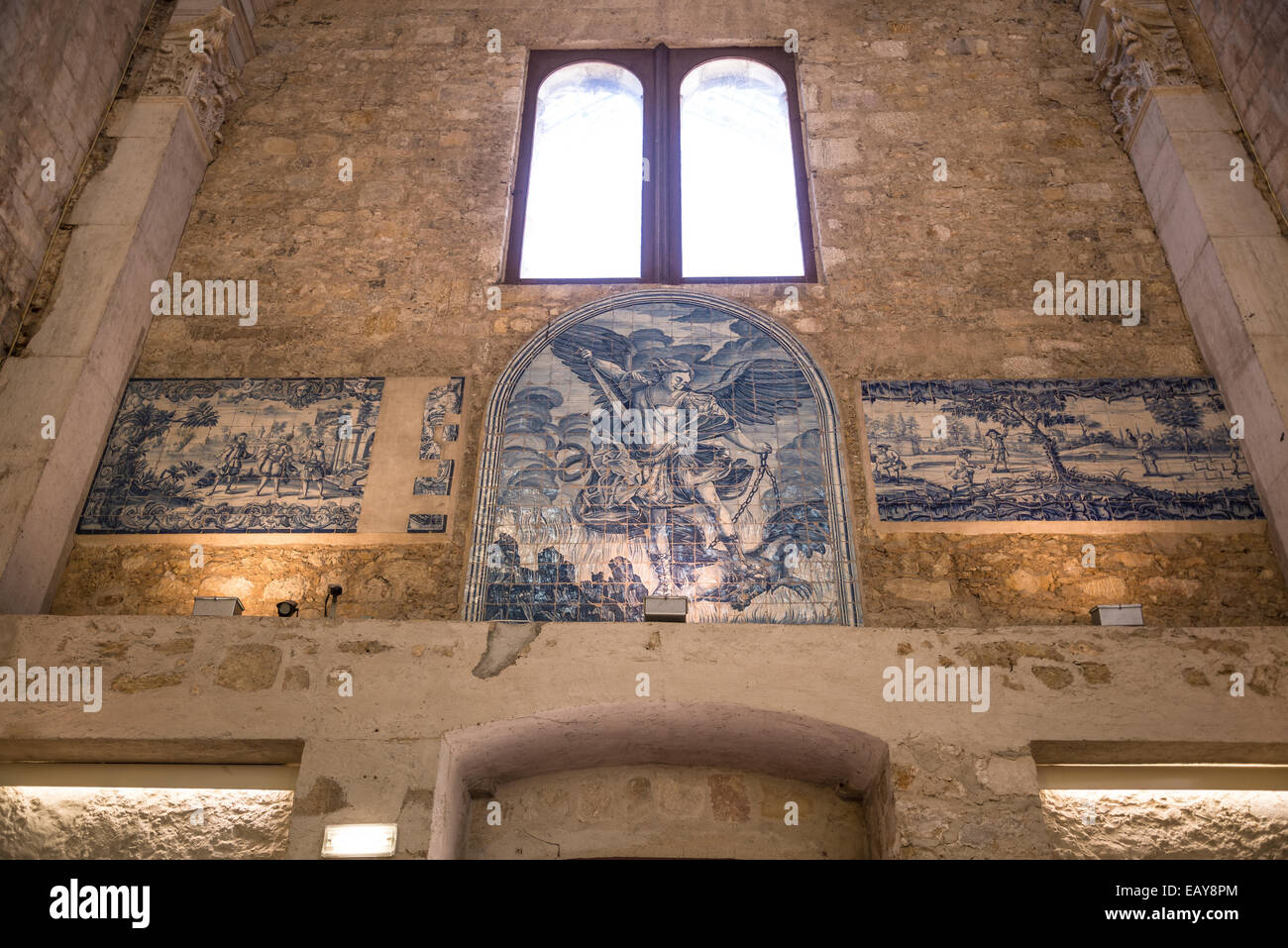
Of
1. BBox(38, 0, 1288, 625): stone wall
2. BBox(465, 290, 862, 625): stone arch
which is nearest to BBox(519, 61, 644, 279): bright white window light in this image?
BBox(38, 0, 1288, 625): stone wall

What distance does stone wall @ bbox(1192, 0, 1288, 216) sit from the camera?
562cm

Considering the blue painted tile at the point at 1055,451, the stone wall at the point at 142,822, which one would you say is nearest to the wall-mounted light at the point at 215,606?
the stone wall at the point at 142,822

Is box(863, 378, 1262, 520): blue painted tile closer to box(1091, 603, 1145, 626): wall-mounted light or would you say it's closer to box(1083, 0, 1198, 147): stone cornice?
box(1091, 603, 1145, 626): wall-mounted light

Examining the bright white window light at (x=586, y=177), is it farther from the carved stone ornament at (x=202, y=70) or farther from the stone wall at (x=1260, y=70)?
the stone wall at (x=1260, y=70)

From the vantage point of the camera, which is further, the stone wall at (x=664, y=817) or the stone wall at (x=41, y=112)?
the stone wall at (x=41, y=112)

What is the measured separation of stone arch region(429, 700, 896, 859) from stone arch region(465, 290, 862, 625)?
559 mm

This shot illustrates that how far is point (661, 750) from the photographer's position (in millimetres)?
4348

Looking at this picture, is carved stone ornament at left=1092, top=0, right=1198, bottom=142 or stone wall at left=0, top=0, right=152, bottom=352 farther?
carved stone ornament at left=1092, top=0, right=1198, bottom=142

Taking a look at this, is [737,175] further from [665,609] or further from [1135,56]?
[665,609]

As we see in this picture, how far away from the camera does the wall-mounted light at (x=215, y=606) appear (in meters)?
4.29

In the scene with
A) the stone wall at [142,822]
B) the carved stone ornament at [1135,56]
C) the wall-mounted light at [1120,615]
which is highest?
the carved stone ornament at [1135,56]

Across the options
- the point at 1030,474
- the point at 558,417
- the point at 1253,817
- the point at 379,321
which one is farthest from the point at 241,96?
the point at 1253,817

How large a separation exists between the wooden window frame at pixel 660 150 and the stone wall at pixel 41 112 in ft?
8.18
